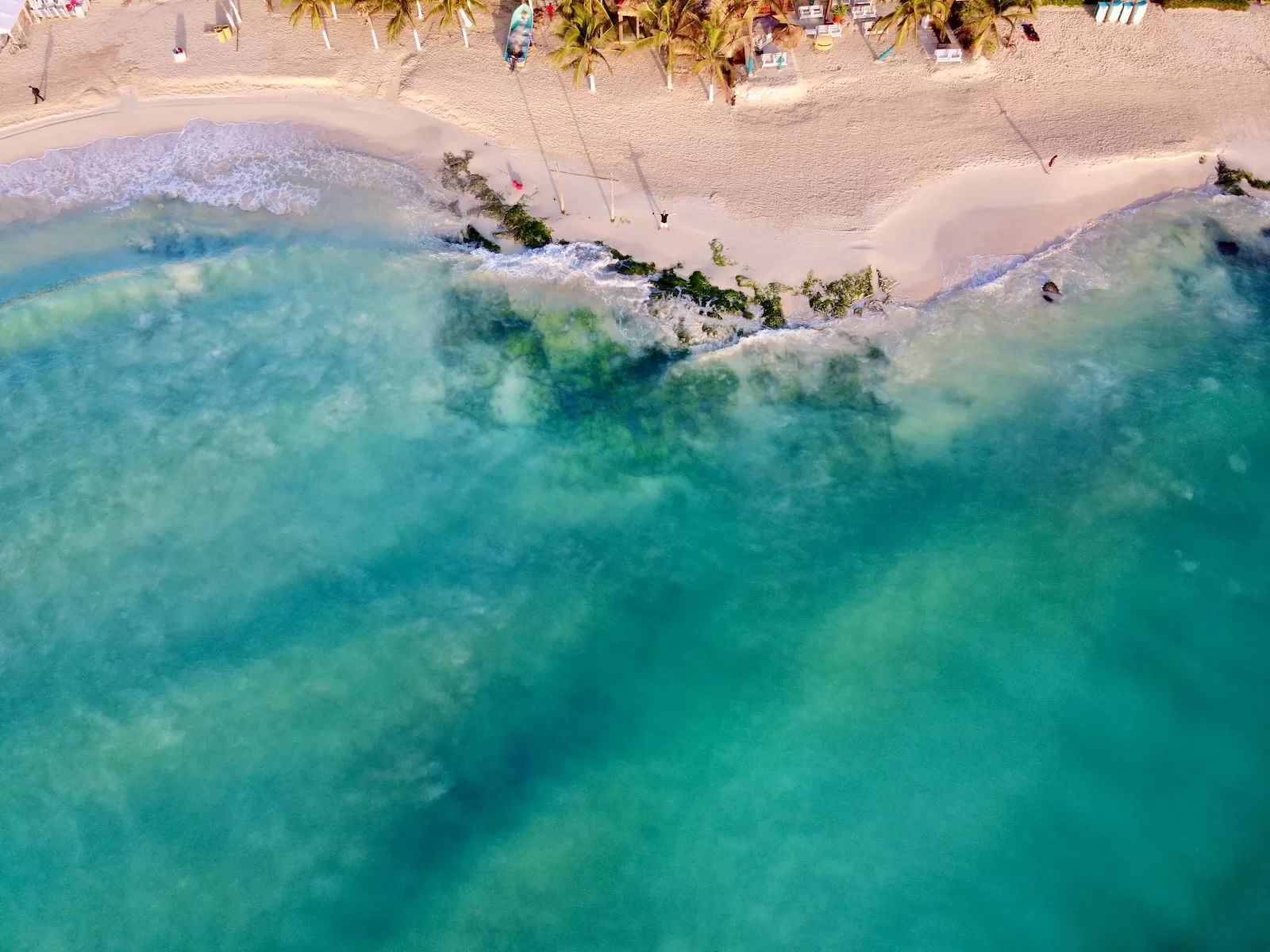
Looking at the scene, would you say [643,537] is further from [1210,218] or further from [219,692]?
[1210,218]

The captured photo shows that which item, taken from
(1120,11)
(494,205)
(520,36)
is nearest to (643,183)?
(494,205)

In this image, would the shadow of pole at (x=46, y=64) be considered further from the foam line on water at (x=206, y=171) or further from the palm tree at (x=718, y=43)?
the palm tree at (x=718, y=43)

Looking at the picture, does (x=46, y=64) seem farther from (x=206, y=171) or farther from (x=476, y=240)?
(x=476, y=240)

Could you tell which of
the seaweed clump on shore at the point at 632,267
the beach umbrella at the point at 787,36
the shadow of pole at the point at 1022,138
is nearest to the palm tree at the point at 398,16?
the seaweed clump on shore at the point at 632,267

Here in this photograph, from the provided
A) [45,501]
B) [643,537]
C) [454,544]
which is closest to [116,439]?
[45,501]

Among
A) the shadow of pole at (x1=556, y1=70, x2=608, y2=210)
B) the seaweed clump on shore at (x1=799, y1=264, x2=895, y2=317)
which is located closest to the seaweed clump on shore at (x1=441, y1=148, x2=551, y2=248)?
the shadow of pole at (x1=556, y1=70, x2=608, y2=210)

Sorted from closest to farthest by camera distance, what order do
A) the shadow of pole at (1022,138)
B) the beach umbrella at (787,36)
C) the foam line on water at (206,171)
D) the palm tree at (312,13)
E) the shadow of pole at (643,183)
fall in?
the shadow of pole at (643,183)
the shadow of pole at (1022,138)
the foam line on water at (206,171)
the beach umbrella at (787,36)
the palm tree at (312,13)
